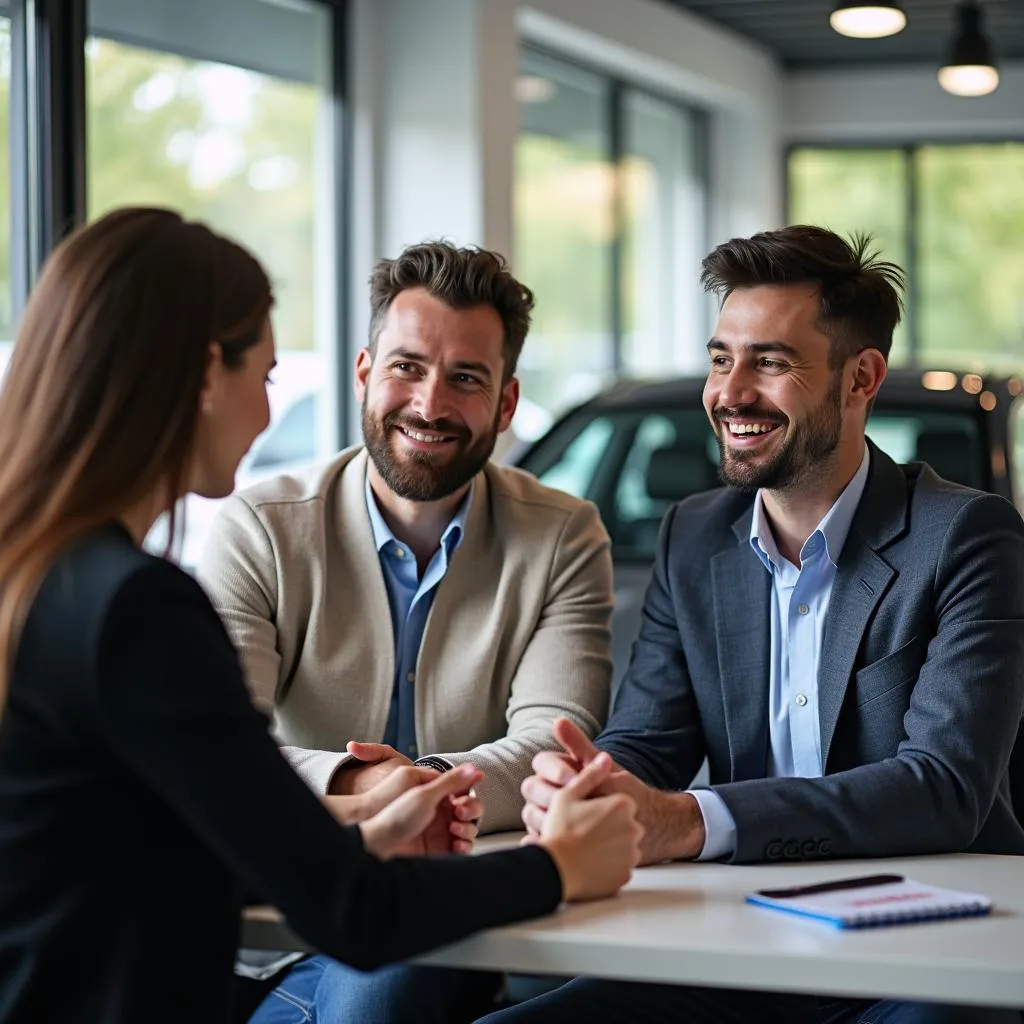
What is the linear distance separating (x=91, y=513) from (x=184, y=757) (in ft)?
0.87

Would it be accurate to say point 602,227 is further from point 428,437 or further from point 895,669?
point 895,669

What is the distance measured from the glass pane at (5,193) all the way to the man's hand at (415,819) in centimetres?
362

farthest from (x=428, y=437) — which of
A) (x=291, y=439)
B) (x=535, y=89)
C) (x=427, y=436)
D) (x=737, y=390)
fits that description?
(x=535, y=89)

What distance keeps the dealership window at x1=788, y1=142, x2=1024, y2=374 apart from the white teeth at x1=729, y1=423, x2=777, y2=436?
917cm

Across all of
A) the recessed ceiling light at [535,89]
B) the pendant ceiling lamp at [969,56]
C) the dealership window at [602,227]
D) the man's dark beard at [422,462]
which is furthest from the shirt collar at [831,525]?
the recessed ceiling light at [535,89]

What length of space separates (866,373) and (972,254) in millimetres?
9381

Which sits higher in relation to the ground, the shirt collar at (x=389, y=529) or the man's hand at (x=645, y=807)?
the shirt collar at (x=389, y=529)

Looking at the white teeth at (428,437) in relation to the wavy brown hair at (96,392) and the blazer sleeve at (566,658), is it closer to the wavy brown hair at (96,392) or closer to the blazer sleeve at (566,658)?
the blazer sleeve at (566,658)

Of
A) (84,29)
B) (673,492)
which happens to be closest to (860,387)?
(673,492)

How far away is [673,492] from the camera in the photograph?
15.5 feet

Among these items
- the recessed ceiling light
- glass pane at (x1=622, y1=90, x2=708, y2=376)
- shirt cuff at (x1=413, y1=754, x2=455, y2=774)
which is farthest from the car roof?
glass pane at (x1=622, y1=90, x2=708, y2=376)

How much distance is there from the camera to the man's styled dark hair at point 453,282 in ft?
9.65

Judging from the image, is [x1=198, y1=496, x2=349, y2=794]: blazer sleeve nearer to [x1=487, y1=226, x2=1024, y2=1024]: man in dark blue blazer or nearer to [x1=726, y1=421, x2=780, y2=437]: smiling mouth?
[x1=487, y1=226, x2=1024, y2=1024]: man in dark blue blazer

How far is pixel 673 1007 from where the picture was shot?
2.31m
